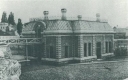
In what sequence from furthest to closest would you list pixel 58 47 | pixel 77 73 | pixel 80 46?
pixel 80 46
pixel 58 47
pixel 77 73

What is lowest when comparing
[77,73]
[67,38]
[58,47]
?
[77,73]

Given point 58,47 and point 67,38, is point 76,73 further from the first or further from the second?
point 67,38

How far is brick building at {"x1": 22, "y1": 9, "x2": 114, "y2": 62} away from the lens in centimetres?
2043

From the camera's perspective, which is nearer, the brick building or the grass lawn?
the grass lawn

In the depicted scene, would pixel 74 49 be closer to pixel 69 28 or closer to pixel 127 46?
pixel 69 28

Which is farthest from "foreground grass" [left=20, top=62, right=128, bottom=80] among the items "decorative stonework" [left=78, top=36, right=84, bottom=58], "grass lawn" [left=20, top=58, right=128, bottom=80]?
"decorative stonework" [left=78, top=36, right=84, bottom=58]

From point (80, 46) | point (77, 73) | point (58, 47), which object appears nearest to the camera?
point (77, 73)

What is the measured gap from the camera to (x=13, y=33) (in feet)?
106

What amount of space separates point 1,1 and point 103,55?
541 inches

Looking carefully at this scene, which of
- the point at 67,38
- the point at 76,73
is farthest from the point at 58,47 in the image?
the point at 76,73

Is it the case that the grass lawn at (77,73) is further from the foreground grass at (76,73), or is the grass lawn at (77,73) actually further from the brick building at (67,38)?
the brick building at (67,38)

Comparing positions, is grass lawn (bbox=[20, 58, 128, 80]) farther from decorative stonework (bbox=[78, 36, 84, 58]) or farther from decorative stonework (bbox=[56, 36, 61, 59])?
decorative stonework (bbox=[78, 36, 84, 58])

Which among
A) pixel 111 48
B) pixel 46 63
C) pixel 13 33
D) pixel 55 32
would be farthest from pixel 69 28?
pixel 13 33

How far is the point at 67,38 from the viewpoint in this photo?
21047 millimetres
